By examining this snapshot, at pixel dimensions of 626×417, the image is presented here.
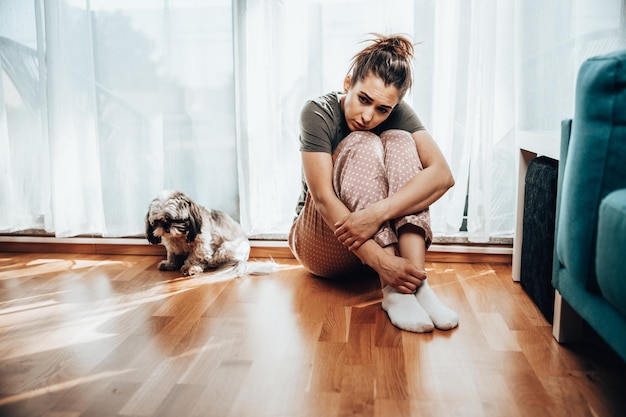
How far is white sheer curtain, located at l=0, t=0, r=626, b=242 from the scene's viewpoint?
206 centimetres

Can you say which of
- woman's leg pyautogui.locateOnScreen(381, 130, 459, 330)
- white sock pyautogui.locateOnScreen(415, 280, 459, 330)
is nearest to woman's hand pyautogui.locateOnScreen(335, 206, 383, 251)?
woman's leg pyautogui.locateOnScreen(381, 130, 459, 330)

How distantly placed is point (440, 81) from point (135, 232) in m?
1.41

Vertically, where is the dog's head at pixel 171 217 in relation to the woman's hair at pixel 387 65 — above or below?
below

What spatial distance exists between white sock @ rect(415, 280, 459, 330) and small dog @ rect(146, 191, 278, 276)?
27.3 inches

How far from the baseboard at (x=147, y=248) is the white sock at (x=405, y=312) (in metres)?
0.65

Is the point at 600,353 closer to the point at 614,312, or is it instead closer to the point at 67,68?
the point at 614,312

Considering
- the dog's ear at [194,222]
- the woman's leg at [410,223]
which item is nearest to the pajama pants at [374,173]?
the woman's leg at [410,223]

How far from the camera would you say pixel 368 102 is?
1.71 m

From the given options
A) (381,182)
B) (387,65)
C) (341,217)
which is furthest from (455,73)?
(341,217)

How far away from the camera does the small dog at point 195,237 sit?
2.07m

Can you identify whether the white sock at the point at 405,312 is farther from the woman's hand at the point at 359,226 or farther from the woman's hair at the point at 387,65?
the woman's hair at the point at 387,65

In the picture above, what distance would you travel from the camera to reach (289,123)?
2.23 meters

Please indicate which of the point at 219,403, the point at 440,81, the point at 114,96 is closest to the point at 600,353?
the point at 219,403

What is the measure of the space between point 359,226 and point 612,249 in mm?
750
